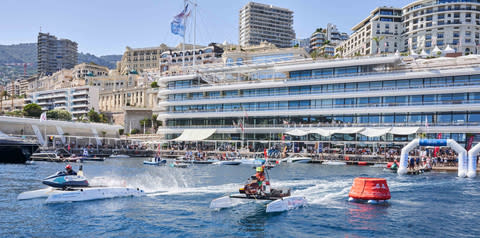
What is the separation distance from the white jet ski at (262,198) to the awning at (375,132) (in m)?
47.1

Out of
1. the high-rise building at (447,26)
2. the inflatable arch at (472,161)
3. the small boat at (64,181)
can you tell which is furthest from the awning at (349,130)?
the high-rise building at (447,26)

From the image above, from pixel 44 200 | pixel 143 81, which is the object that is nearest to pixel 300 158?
pixel 44 200

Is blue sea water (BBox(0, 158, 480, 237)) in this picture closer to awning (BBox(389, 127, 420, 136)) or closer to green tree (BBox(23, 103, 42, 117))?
awning (BBox(389, 127, 420, 136))

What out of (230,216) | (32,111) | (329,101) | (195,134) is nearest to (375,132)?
(329,101)

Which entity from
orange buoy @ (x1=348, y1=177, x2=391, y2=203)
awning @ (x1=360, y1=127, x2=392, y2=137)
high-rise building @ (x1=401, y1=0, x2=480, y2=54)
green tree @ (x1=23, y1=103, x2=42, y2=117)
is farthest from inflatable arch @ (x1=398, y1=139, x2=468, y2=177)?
green tree @ (x1=23, y1=103, x2=42, y2=117)

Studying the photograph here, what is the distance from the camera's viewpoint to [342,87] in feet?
260

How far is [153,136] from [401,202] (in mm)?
91110

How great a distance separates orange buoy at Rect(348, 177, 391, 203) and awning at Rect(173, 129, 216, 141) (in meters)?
61.0

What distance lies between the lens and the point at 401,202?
31.2m

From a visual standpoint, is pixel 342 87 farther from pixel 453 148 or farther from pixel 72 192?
pixel 72 192

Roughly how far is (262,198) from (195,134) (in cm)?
6617

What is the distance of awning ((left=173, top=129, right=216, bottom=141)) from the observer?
299 ft

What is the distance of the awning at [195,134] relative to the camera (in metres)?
91.0

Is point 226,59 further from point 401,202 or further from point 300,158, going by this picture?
point 401,202
